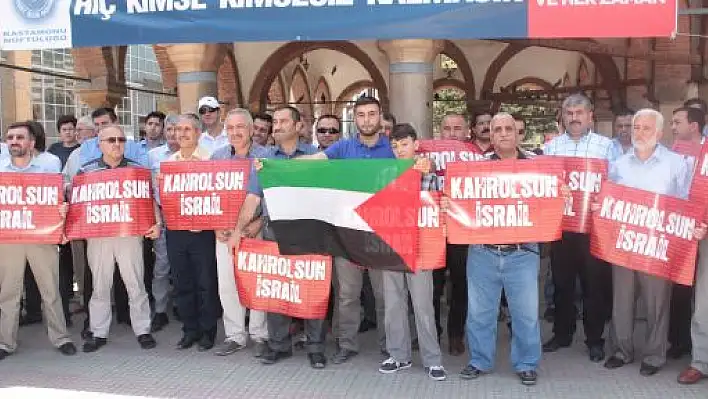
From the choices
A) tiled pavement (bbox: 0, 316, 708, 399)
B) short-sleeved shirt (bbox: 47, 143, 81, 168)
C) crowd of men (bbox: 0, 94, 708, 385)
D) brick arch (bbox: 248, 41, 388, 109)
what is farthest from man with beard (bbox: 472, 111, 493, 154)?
brick arch (bbox: 248, 41, 388, 109)

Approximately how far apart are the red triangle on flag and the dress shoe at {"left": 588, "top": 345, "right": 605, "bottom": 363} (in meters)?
1.51

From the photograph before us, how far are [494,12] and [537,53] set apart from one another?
12.0m

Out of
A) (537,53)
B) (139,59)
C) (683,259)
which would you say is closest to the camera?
(683,259)

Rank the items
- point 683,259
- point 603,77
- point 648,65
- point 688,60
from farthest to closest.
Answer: point 603,77
point 648,65
point 688,60
point 683,259

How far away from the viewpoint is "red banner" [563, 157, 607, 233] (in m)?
4.96

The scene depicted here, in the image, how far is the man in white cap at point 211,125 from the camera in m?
6.23

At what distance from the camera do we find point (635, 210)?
466 centimetres

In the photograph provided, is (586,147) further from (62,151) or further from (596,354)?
(62,151)

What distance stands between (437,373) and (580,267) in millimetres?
1419

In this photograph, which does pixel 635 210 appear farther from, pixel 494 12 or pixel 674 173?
pixel 494 12

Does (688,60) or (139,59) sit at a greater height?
(139,59)

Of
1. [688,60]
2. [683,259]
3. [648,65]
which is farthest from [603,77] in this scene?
[683,259]

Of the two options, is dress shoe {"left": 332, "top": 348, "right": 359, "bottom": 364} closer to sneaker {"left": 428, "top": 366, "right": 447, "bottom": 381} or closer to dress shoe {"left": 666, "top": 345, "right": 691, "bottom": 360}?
sneaker {"left": 428, "top": 366, "right": 447, "bottom": 381}

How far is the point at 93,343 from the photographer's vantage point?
5523 mm
